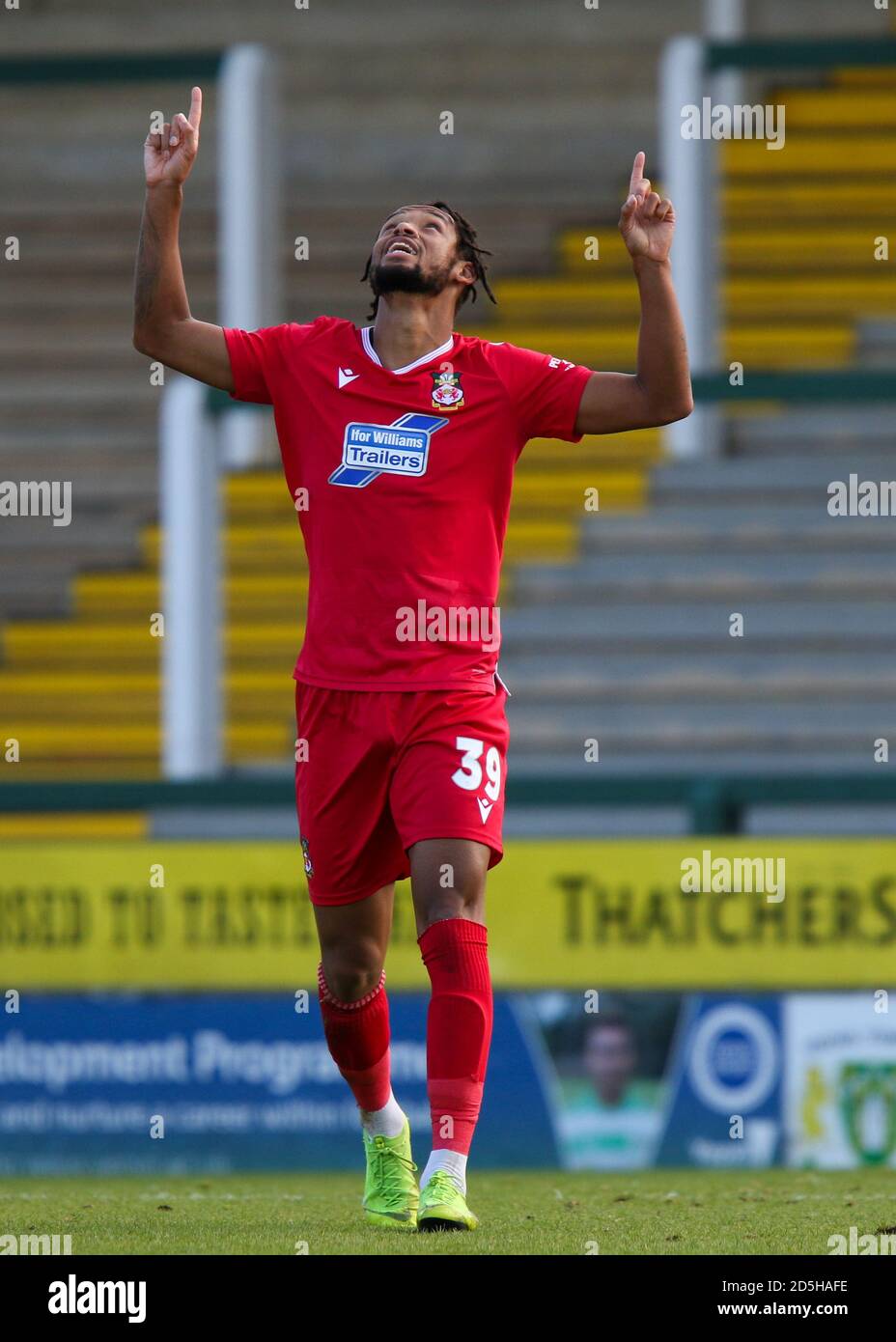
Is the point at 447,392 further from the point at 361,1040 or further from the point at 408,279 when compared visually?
the point at 361,1040

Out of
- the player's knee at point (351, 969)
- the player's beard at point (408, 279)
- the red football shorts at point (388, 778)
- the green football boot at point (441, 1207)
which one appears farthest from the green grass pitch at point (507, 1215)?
the player's beard at point (408, 279)

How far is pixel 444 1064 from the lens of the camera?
15.0 feet

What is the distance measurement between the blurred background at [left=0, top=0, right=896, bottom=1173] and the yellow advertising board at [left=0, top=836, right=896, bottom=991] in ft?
0.04

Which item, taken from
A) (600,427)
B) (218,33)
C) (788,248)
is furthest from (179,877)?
(218,33)

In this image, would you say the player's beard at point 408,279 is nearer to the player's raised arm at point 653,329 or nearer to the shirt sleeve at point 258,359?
the shirt sleeve at point 258,359

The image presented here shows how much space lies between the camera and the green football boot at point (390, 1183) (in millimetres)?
4871

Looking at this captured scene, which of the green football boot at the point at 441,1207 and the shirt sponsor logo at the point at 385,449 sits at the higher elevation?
the shirt sponsor logo at the point at 385,449

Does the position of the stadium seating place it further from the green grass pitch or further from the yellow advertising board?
the green grass pitch

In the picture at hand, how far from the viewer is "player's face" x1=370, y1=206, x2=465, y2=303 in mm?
4746

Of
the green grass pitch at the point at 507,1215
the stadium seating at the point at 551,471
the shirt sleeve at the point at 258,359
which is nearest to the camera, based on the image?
the green grass pitch at the point at 507,1215

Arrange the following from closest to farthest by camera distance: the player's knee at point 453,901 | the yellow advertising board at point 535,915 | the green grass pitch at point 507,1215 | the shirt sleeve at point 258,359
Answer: the green grass pitch at point 507,1215 < the player's knee at point 453,901 < the shirt sleeve at point 258,359 < the yellow advertising board at point 535,915

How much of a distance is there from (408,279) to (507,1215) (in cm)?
205

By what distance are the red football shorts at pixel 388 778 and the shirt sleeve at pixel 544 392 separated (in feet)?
1.83
